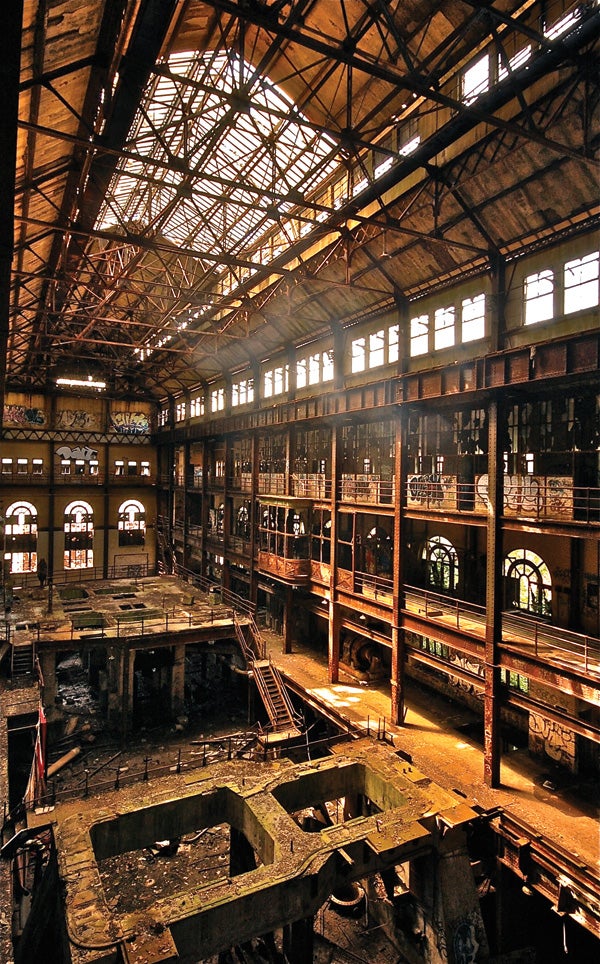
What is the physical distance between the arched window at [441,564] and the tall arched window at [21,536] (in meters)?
31.1

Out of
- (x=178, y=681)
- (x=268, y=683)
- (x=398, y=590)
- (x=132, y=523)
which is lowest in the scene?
(x=178, y=681)

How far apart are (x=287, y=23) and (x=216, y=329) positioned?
823 inches

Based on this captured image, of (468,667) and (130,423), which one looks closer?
(468,667)

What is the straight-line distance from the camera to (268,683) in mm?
20875

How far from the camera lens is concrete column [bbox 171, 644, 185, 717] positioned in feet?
72.7

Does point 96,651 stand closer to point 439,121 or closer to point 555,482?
point 555,482

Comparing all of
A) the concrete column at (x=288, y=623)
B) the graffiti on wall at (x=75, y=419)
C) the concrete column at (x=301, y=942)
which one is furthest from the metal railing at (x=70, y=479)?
the concrete column at (x=301, y=942)

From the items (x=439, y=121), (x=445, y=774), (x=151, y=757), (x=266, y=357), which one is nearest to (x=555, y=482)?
(x=445, y=774)

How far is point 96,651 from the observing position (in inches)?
959

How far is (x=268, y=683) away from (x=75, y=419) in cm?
2991

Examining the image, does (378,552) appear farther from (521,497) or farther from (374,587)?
(521,497)

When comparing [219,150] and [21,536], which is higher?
[219,150]

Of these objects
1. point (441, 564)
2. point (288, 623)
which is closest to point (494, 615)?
point (441, 564)

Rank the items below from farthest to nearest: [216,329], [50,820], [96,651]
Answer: [216,329]
[96,651]
[50,820]
